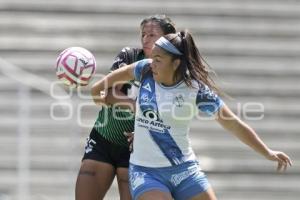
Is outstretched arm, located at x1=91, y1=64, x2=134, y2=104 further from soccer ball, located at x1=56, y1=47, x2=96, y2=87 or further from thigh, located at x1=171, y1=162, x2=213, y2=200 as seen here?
thigh, located at x1=171, y1=162, x2=213, y2=200

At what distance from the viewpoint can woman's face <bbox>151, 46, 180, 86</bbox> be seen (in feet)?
16.2

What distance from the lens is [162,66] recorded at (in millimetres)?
4945

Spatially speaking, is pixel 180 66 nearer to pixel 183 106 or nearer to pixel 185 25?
pixel 183 106

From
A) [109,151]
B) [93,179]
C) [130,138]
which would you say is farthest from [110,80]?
[93,179]

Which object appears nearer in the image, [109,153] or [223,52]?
[109,153]

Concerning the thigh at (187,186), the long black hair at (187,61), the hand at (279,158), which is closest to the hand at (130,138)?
the thigh at (187,186)

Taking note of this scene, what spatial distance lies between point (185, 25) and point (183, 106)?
163 inches

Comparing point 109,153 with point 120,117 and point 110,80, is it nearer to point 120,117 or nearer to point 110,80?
point 120,117

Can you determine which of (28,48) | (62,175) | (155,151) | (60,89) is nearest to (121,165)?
(155,151)

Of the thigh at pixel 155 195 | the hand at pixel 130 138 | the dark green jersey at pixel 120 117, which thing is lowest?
the thigh at pixel 155 195

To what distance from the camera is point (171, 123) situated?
16.3ft

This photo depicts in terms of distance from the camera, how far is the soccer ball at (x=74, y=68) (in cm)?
553

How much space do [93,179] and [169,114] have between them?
921mm

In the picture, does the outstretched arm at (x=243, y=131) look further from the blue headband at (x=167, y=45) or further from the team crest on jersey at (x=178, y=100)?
the blue headband at (x=167, y=45)
